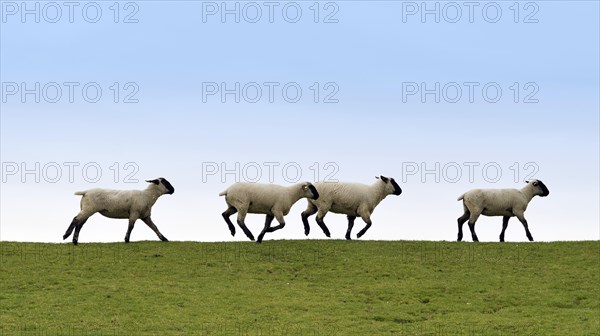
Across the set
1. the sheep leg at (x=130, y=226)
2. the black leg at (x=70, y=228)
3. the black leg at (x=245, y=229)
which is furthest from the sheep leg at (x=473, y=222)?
the black leg at (x=70, y=228)

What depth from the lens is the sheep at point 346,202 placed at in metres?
36.2

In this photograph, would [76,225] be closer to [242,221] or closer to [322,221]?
[242,221]

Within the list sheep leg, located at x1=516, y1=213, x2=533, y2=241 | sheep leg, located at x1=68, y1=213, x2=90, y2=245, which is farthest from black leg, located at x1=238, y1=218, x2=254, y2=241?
sheep leg, located at x1=516, y1=213, x2=533, y2=241

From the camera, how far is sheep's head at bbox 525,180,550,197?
125ft

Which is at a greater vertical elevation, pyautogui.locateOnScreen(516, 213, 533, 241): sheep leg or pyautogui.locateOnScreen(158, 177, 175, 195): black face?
pyautogui.locateOnScreen(158, 177, 175, 195): black face

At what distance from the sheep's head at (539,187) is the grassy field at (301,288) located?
3.48m

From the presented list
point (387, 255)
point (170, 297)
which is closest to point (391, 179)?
point (387, 255)

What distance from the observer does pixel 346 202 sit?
36344 mm

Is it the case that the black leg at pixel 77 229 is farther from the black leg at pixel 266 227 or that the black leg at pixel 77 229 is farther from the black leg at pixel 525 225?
the black leg at pixel 525 225

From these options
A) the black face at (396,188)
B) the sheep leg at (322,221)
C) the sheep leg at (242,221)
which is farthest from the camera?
the black face at (396,188)

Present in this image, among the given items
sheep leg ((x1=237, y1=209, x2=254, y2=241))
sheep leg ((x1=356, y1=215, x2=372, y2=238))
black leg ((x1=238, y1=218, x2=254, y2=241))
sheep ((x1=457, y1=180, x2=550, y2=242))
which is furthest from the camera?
sheep ((x1=457, y1=180, x2=550, y2=242))

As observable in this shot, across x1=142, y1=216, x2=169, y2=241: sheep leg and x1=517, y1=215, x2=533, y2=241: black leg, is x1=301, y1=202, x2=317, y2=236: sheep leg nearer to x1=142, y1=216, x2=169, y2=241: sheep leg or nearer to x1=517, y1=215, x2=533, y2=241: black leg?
x1=142, y1=216, x2=169, y2=241: sheep leg

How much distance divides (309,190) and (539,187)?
9.50 m

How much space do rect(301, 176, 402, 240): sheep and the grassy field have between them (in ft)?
5.41
